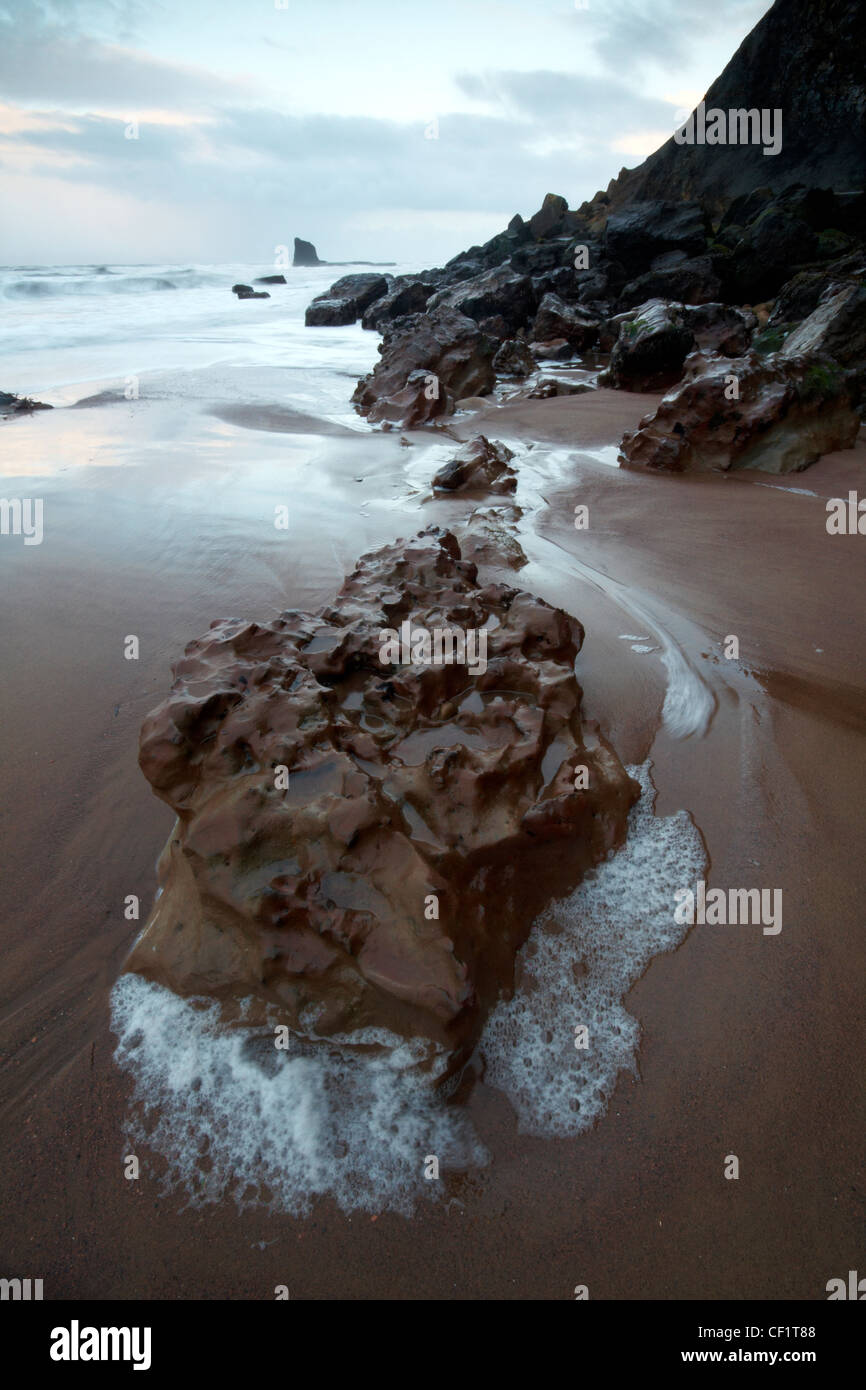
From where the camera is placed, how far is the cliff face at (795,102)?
72.3 feet

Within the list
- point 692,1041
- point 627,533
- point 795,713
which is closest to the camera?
point 692,1041

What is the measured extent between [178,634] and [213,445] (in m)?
3.83

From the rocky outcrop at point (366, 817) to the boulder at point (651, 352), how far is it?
7.60 m

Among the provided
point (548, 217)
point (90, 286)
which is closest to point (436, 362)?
point (548, 217)

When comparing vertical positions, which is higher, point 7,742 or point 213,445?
point 213,445

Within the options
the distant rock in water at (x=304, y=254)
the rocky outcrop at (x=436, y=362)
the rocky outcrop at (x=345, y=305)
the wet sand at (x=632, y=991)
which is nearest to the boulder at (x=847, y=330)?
the rocky outcrop at (x=436, y=362)

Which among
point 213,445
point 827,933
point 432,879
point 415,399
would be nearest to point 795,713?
point 827,933

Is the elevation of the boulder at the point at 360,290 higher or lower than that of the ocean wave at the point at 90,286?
lower

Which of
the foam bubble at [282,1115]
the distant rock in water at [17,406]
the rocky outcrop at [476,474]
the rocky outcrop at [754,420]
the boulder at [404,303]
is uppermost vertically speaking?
the boulder at [404,303]

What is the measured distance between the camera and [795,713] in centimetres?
260

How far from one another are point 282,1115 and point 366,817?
695 mm

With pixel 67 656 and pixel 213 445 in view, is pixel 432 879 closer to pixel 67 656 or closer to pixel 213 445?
pixel 67 656

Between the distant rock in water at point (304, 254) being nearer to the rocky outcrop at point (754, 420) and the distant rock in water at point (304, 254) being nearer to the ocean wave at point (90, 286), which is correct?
the ocean wave at point (90, 286)
